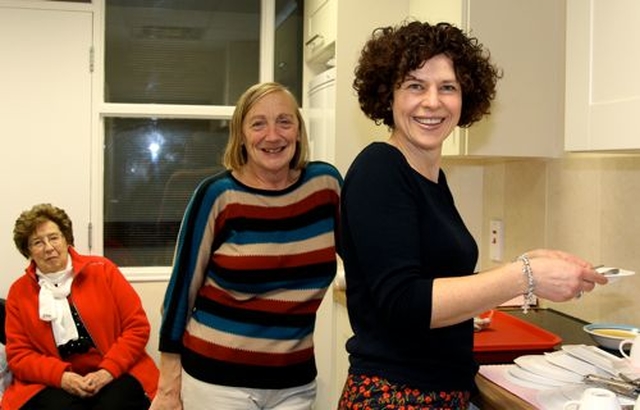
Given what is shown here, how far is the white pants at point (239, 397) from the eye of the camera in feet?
5.51

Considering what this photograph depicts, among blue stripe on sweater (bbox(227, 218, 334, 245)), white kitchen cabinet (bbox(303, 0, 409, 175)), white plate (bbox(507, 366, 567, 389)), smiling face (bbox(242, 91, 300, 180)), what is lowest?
white plate (bbox(507, 366, 567, 389))

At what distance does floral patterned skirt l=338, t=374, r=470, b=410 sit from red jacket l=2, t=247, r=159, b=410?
175 centimetres

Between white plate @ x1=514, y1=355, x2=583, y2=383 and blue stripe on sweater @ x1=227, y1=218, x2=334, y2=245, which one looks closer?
white plate @ x1=514, y1=355, x2=583, y2=383

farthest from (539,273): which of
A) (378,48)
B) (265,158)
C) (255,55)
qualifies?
(255,55)

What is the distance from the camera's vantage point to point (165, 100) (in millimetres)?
3311

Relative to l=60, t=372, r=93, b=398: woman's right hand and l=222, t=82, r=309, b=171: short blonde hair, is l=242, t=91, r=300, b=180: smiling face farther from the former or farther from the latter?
l=60, t=372, r=93, b=398: woman's right hand

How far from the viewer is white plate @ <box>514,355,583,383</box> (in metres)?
1.33

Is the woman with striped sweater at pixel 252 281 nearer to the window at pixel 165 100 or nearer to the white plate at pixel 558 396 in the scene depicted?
the white plate at pixel 558 396

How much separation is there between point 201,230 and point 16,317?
4.55 feet

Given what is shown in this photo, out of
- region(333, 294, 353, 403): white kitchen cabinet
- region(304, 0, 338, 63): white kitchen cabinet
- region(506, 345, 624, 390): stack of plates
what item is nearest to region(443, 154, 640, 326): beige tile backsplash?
region(506, 345, 624, 390): stack of plates

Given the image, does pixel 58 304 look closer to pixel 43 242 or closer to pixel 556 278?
pixel 43 242

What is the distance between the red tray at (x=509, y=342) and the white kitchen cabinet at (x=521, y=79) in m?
0.57

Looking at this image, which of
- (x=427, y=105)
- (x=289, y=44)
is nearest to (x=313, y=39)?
(x=289, y=44)

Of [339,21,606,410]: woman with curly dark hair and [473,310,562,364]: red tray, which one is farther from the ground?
[339,21,606,410]: woman with curly dark hair
